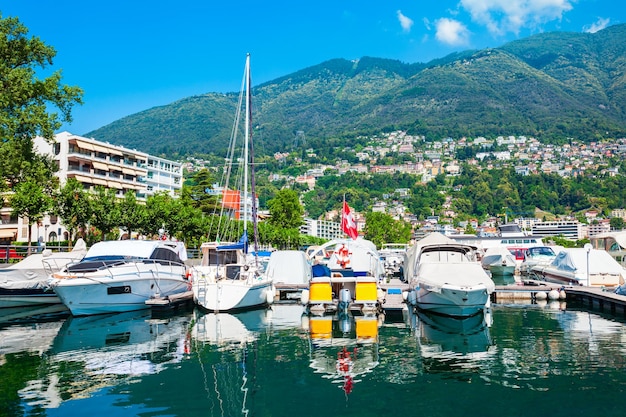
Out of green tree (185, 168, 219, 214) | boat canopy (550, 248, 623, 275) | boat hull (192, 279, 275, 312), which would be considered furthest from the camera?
green tree (185, 168, 219, 214)

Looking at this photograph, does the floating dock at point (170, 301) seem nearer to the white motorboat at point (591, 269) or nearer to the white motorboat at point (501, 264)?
the white motorboat at point (591, 269)

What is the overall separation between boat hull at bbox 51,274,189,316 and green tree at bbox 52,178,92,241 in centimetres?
2417

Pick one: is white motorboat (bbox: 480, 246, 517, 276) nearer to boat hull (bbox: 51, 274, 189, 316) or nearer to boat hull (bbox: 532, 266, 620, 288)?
boat hull (bbox: 532, 266, 620, 288)

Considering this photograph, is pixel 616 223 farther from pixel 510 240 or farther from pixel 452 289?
pixel 452 289

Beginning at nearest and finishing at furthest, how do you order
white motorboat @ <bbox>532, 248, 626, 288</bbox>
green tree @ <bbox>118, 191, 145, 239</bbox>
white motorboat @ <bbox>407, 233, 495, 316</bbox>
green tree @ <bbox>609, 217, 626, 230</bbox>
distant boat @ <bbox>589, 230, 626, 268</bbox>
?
1. white motorboat @ <bbox>407, 233, 495, 316</bbox>
2. white motorboat @ <bbox>532, 248, 626, 288</bbox>
3. distant boat @ <bbox>589, 230, 626, 268</bbox>
4. green tree @ <bbox>118, 191, 145, 239</bbox>
5. green tree @ <bbox>609, 217, 626, 230</bbox>

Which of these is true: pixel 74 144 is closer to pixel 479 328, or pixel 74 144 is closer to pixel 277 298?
pixel 277 298

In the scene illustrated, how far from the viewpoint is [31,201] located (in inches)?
1683

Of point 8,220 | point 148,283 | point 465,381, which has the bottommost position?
point 465,381

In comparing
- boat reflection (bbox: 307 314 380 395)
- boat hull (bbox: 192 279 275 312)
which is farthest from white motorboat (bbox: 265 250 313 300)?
boat reflection (bbox: 307 314 380 395)

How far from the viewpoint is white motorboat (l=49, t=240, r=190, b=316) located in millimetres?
23281

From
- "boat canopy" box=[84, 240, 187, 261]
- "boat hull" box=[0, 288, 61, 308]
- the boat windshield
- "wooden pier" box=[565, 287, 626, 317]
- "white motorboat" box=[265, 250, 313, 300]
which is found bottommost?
"wooden pier" box=[565, 287, 626, 317]

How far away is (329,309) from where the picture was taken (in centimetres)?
2447

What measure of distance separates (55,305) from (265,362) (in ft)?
54.8

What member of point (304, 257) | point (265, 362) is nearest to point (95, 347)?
point (265, 362)
